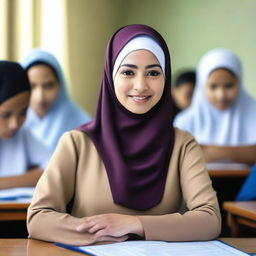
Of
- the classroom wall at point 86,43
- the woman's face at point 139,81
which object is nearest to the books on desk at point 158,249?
the woman's face at point 139,81

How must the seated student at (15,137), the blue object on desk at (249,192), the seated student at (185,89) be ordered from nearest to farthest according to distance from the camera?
the blue object on desk at (249,192)
the seated student at (15,137)
the seated student at (185,89)

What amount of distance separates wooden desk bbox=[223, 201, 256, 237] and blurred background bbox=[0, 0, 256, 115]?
3624mm

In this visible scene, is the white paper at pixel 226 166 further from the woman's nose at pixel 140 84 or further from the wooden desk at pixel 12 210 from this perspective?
the woman's nose at pixel 140 84

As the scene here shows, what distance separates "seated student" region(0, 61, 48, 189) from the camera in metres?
2.81

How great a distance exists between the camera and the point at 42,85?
3.92 m

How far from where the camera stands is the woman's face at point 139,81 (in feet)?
5.92

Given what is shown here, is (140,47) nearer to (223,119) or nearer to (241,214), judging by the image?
(241,214)

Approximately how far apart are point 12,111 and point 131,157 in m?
1.20

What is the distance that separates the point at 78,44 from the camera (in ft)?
22.0

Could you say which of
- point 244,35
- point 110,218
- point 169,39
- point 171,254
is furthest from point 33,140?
point 169,39

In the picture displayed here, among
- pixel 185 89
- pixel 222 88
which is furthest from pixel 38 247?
pixel 185 89

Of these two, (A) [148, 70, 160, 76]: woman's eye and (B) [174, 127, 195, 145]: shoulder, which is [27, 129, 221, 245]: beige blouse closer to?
(B) [174, 127, 195, 145]: shoulder

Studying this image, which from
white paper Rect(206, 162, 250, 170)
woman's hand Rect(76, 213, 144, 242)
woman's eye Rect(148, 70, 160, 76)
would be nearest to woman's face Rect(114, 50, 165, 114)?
woman's eye Rect(148, 70, 160, 76)

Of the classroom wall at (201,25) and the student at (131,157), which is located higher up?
the classroom wall at (201,25)
